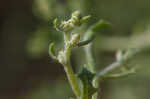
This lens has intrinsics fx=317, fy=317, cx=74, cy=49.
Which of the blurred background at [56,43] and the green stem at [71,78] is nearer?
the green stem at [71,78]

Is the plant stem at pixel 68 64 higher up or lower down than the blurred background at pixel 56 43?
lower down

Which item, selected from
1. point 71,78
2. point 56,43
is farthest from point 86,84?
point 56,43

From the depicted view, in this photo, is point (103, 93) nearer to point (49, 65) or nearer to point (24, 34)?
point (49, 65)

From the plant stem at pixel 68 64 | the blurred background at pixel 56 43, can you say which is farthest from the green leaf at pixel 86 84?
the blurred background at pixel 56 43

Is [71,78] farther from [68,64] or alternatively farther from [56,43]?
[56,43]

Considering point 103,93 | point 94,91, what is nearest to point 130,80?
point 103,93

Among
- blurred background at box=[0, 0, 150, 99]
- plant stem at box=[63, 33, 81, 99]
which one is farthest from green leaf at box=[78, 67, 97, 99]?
blurred background at box=[0, 0, 150, 99]

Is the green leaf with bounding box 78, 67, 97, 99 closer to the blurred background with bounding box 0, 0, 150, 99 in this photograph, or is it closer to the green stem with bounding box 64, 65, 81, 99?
the green stem with bounding box 64, 65, 81, 99

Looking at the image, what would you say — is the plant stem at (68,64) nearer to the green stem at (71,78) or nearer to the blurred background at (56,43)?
the green stem at (71,78)
